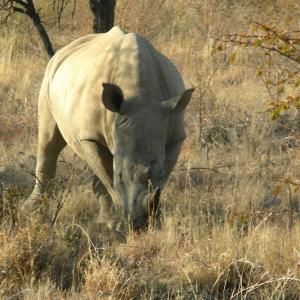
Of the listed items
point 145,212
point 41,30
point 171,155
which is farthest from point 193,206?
point 41,30

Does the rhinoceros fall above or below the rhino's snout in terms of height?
above

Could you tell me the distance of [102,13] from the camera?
8500mm

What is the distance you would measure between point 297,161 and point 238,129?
1.16 metres

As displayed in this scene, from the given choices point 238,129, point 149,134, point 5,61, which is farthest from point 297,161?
point 5,61

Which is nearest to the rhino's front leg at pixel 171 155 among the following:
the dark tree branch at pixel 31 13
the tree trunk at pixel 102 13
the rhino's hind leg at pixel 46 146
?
the rhino's hind leg at pixel 46 146

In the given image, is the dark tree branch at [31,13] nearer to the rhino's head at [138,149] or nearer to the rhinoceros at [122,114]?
the rhinoceros at [122,114]

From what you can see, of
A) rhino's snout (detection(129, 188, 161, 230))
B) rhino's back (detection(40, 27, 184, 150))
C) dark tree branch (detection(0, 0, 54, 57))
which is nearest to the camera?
rhino's snout (detection(129, 188, 161, 230))

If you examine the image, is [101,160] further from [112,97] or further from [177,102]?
[177,102]

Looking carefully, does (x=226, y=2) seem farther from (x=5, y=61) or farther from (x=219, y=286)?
(x=219, y=286)

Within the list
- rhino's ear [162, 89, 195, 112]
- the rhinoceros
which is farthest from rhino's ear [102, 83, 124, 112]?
rhino's ear [162, 89, 195, 112]

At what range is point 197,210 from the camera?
5430 mm

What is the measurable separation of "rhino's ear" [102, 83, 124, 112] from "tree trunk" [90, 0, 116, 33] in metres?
4.11

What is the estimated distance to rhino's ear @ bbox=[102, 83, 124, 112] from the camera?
175 inches

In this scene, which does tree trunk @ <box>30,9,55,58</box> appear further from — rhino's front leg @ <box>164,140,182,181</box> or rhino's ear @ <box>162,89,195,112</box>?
rhino's ear @ <box>162,89,195,112</box>
